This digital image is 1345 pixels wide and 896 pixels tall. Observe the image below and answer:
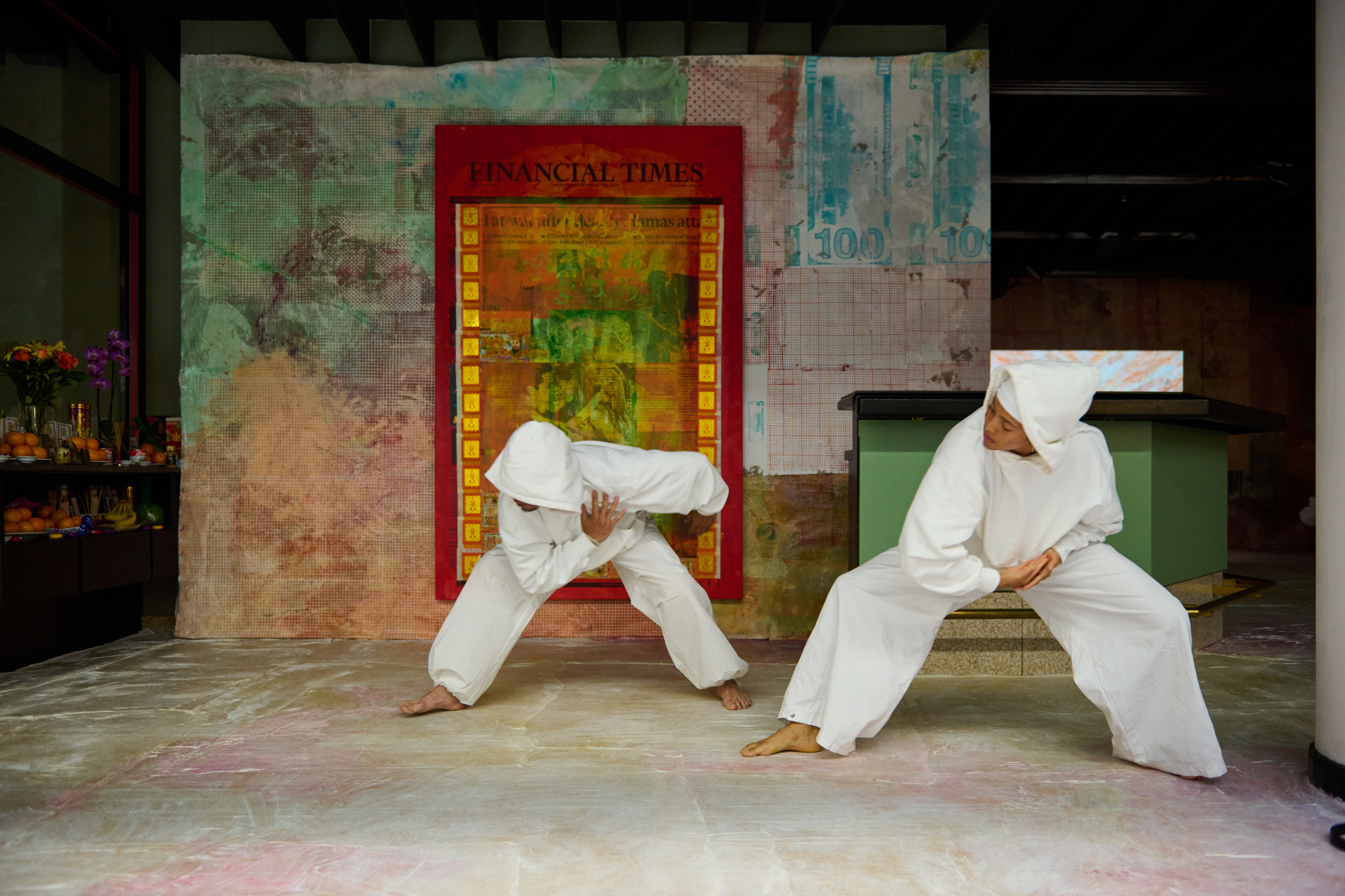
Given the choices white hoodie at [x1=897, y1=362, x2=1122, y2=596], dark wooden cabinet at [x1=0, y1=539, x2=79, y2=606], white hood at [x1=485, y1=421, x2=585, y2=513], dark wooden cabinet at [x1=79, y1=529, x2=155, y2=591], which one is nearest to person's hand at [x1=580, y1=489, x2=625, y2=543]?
white hood at [x1=485, y1=421, x2=585, y2=513]

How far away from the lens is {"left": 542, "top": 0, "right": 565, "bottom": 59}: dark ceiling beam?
4.28 metres

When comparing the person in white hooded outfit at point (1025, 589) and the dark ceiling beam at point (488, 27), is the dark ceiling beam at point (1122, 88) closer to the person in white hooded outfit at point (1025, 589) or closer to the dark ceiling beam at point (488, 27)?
the dark ceiling beam at point (488, 27)

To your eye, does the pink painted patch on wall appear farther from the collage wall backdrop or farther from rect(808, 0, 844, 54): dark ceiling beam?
rect(808, 0, 844, 54): dark ceiling beam

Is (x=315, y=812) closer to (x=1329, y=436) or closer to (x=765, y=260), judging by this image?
(x=1329, y=436)

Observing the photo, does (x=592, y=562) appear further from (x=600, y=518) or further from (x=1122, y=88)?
(x=1122, y=88)

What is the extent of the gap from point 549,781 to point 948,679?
6.57ft

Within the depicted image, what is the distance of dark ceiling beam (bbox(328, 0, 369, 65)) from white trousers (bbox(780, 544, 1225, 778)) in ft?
12.9

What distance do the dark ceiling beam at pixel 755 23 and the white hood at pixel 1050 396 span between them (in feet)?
9.39

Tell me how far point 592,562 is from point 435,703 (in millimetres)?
807

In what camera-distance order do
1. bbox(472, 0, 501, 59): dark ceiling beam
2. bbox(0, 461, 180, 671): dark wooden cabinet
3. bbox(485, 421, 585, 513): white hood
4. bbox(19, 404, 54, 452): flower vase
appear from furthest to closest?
bbox(472, 0, 501, 59): dark ceiling beam
bbox(19, 404, 54, 452): flower vase
bbox(0, 461, 180, 671): dark wooden cabinet
bbox(485, 421, 585, 513): white hood

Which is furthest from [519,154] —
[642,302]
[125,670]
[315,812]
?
[315,812]

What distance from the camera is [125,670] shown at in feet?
12.5

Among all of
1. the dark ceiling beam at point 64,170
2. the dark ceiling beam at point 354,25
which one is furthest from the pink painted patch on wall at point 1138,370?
the dark ceiling beam at point 64,170

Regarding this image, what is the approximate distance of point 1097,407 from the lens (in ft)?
11.0
